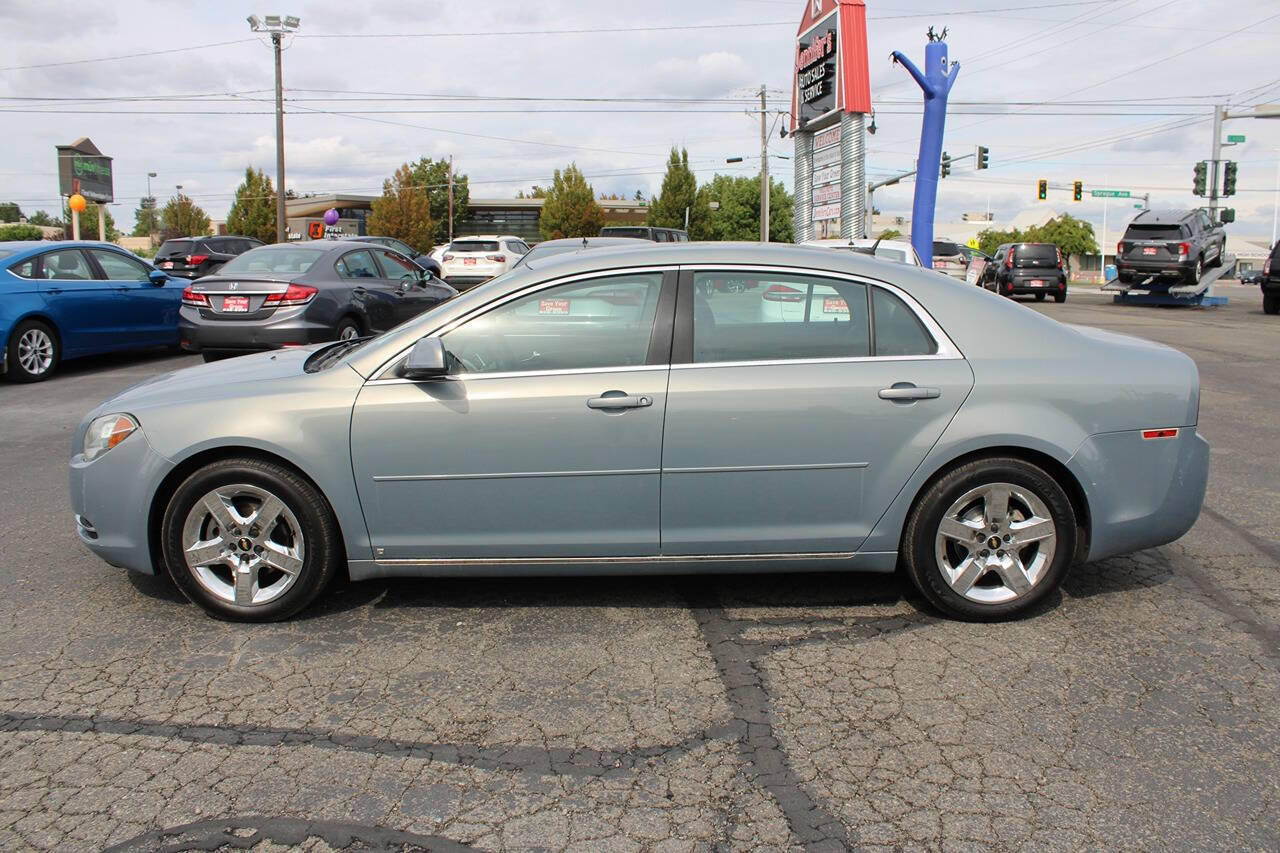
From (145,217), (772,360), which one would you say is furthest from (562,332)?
(145,217)

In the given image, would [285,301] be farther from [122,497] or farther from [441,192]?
[441,192]

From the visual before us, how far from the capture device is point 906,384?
4277 millimetres

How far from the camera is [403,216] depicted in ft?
210

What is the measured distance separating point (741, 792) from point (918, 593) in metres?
1.96

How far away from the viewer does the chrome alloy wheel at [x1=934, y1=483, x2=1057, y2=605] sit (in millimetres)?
4320

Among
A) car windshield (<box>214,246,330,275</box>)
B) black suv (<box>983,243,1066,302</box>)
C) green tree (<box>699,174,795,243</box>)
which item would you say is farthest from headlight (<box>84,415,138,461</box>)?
green tree (<box>699,174,795,243</box>)

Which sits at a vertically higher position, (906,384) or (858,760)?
(906,384)

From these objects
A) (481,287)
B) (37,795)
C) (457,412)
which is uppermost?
(481,287)

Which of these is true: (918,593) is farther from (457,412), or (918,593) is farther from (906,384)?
(457,412)

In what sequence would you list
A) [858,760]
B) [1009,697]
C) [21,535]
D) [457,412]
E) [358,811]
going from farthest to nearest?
[21,535], [457,412], [1009,697], [858,760], [358,811]

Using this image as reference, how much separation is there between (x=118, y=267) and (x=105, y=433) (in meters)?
9.28

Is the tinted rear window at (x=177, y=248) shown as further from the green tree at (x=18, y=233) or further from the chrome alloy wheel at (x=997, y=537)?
the green tree at (x=18, y=233)

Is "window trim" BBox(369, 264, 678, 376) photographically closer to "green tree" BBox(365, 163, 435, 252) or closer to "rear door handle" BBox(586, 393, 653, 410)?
"rear door handle" BBox(586, 393, 653, 410)

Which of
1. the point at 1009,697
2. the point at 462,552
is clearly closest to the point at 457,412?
the point at 462,552
